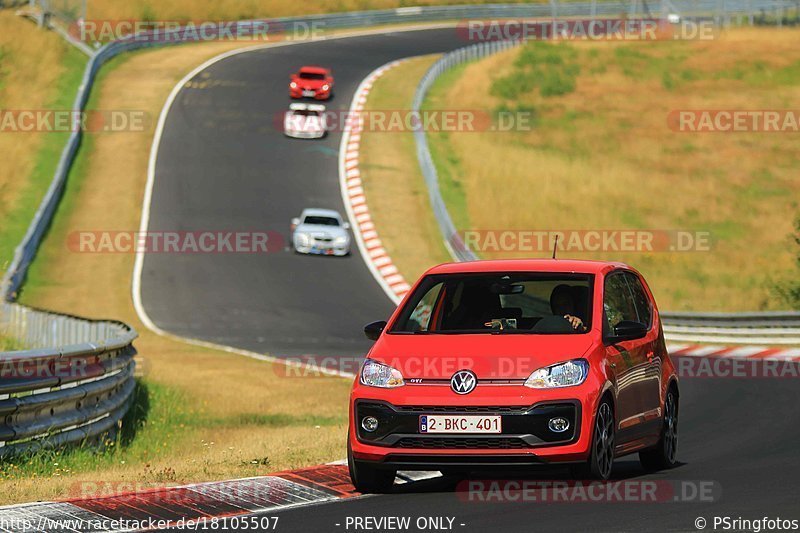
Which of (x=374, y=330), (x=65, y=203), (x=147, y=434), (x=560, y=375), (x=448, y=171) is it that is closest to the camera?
(x=560, y=375)

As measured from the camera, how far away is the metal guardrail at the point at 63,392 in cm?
1154

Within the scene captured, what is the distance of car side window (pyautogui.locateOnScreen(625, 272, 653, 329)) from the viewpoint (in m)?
11.6

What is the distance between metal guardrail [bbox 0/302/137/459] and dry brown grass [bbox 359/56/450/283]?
20.3 meters

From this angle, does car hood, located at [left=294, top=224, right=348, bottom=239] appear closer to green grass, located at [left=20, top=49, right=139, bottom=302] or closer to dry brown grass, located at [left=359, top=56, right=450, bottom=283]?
dry brown grass, located at [left=359, top=56, right=450, bottom=283]

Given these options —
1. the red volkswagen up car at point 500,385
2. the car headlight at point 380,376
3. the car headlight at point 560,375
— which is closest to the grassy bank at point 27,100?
the red volkswagen up car at point 500,385

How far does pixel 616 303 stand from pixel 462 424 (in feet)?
7.16

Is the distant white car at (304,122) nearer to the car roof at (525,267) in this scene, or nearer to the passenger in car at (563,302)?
the car roof at (525,267)

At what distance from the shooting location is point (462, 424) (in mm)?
9477

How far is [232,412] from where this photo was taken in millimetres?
20219

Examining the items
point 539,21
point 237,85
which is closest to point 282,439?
point 237,85

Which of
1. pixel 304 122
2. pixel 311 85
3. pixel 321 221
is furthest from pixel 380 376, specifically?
pixel 311 85

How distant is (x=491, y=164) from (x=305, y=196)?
8.32 meters

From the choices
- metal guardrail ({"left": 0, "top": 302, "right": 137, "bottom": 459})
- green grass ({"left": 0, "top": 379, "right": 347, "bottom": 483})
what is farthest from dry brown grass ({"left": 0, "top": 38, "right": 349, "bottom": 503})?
metal guardrail ({"left": 0, "top": 302, "right": 137, "bottom": 459})

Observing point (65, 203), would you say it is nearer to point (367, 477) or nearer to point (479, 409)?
point (367, 477)
